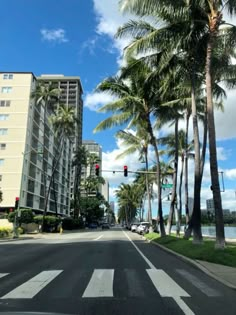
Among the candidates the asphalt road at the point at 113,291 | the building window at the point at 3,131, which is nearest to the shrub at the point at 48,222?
the building window at the point at 3,131

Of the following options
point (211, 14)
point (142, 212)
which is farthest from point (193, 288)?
point (142, 212)

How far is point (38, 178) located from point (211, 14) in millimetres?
70625

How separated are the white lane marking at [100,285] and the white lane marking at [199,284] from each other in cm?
206

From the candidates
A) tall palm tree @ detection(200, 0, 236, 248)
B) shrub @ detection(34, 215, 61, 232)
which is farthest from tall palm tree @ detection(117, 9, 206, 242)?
shrub @ detection(34, 215, 61, 232)

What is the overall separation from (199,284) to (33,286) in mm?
4015

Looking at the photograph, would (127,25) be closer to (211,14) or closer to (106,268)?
(211,14)

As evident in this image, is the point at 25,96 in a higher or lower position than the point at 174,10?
higher

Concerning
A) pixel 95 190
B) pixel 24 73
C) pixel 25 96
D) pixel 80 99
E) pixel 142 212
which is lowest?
pixel 142 212

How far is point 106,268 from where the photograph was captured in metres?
13.0

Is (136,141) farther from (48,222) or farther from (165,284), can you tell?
(165,284)

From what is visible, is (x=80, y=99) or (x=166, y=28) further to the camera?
(x=80, y=99)

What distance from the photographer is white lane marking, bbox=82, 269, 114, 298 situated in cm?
828

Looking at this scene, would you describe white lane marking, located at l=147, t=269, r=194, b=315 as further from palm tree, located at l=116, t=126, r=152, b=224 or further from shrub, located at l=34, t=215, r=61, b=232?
shrub, located at l=34, t=215, r=61, b=232

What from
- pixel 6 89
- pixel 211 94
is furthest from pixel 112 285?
pixel 6 89
